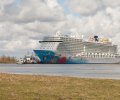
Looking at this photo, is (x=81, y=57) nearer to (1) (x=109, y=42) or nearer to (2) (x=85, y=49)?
(2) (x=85, y=49)

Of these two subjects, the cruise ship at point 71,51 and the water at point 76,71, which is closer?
the water at point 76,71

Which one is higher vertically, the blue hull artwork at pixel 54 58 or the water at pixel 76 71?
the blue hull artwork at pixel 54 58

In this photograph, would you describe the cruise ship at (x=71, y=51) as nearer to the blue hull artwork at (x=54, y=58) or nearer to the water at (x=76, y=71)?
the blue hull artwork at (x=54, y=58)

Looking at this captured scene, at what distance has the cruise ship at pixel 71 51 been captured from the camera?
153387 millimetres

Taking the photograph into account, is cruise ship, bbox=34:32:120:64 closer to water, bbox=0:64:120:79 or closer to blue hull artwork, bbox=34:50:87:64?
blue hull artwork, bbox=34:50:87:64

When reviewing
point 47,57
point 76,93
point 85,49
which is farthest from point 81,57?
point 76,93

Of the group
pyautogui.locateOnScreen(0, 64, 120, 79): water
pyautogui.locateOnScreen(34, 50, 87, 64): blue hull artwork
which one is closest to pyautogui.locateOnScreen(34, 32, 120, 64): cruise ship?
pyautogui.locateOnScreen(34, 50, 87, 64): blue hull artwork

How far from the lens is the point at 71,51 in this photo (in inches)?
5979

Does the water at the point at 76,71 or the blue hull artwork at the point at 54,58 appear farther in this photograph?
the blue hull artwork at the point at 54,58

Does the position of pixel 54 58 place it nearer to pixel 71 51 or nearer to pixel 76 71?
pixel 71 51

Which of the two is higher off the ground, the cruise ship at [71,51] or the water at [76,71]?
the cruise ship at [71,51]

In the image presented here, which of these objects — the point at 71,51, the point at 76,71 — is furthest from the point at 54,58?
the point at 76,71


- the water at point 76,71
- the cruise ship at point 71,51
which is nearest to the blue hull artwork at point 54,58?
the cruise ship at point 71,51

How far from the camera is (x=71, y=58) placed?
6009 inches
